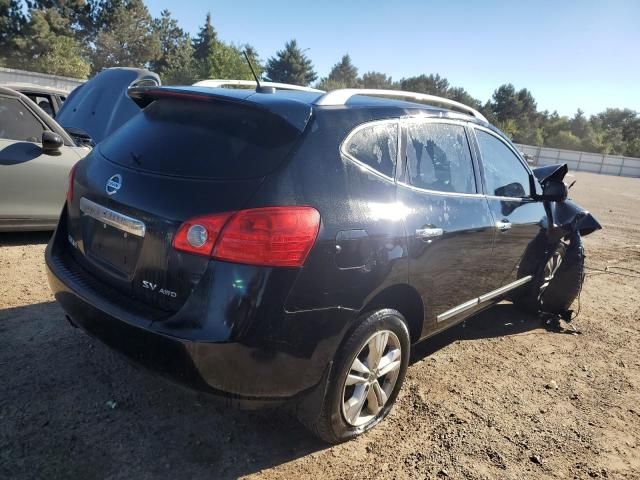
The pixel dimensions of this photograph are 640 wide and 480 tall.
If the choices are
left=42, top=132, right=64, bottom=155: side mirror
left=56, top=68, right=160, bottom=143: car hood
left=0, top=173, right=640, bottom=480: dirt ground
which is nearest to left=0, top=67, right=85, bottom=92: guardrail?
left=56, top=68, right=160, bottom=143: car hood

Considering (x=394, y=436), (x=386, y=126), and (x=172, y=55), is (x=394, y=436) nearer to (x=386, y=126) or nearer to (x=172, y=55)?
(x=386, y=126)

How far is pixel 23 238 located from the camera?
5.37m

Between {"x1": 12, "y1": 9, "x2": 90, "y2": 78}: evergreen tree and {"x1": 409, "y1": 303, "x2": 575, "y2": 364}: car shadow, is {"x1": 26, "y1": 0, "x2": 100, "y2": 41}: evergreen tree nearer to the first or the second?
{"x1": 12, "y1": 9, "x2": 90, "y2": 78}: evergreen tree

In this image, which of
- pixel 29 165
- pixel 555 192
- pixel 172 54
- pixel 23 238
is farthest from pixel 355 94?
pixel 172 54

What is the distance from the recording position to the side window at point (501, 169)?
346 cm

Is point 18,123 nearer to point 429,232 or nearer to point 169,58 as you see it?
point 429,232

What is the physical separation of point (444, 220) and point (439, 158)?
43 centimetres

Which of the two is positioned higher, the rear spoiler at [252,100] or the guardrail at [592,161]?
the rear spoiler at [252,100]

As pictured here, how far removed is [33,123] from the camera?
5.05 m

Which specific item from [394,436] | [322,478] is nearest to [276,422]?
[322,478]

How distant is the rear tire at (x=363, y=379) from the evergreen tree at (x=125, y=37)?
66.9 metres

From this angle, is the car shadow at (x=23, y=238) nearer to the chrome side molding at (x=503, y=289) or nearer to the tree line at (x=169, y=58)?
the chrome side molding at (x=503, y=289)

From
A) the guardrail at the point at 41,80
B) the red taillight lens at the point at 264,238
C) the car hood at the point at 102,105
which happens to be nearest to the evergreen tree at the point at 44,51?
the guardrail at the point at 41,80

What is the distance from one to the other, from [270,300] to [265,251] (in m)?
0.20
